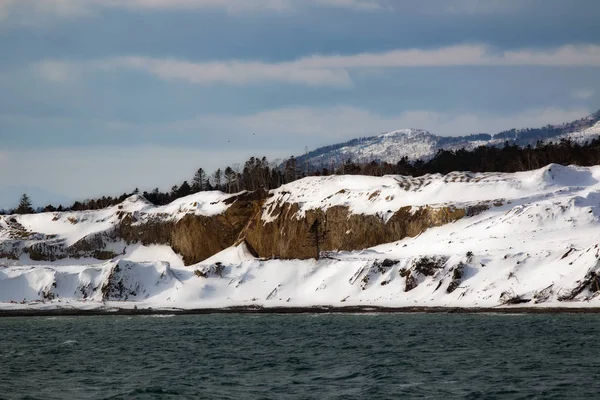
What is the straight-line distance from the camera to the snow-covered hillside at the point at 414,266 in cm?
7538

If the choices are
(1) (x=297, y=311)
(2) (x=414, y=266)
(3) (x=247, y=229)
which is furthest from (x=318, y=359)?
(3) (x=247, y=229)

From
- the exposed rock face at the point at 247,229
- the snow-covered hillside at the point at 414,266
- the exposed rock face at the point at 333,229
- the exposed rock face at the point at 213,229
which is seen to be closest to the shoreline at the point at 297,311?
the snow-covered hillside at the point at 414,266

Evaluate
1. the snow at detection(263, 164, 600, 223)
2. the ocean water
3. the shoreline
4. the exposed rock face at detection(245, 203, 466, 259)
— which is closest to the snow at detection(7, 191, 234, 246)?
the exposed rock face at detection(245, 203, 466, 259)

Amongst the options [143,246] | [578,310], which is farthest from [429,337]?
[143,246]

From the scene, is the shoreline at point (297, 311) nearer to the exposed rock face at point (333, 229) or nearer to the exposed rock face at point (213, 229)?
the exposed rock face at point (333, 229)

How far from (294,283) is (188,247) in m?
39.1

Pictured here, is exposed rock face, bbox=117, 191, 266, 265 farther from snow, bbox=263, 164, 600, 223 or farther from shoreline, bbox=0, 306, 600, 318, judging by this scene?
shoreline, bbox=0, 306, 600, 318

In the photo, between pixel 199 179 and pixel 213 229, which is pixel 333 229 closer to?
pixel 213 229

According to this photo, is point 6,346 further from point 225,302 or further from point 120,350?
point 225,302

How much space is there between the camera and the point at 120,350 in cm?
5419

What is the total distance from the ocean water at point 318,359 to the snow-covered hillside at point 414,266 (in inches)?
303

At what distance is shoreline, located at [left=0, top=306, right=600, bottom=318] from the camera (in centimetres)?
6918

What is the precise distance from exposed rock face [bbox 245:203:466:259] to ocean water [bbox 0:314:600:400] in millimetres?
30283

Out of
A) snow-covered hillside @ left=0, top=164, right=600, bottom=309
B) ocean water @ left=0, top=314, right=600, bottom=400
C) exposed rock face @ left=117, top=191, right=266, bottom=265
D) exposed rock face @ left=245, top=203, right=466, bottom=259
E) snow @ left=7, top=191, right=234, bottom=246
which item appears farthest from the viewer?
snow @ left=7, top=191, right=234, bottom=246
